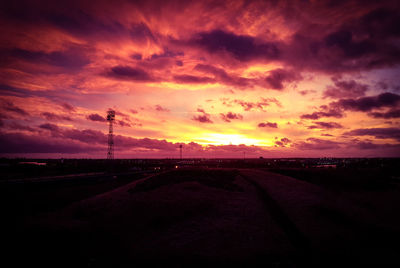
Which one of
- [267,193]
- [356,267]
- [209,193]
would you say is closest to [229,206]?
[209,193]

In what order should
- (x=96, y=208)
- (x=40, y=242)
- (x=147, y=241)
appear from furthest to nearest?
(x=96, y=208) → (x=147, y=241) → (x=40, y=242)

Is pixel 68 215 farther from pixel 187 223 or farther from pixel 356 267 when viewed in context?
pixel 356 267

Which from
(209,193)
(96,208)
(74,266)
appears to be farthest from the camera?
(209,193)

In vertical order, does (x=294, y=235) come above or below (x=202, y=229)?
below

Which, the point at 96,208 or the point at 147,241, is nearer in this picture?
the point at 147,241

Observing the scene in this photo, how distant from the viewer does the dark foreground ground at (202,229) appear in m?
13.8

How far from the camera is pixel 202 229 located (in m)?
18.7

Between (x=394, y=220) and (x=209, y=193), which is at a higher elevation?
(x=209, y=193)

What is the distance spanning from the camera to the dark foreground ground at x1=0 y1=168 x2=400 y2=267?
1384 centimetres

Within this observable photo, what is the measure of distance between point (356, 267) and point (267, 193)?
1825cm

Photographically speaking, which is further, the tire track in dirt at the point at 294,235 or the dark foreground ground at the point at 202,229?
the dark foreground ground at the point at 202,229

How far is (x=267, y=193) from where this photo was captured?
31.4 meters

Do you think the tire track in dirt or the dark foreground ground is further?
the dark foreground ground

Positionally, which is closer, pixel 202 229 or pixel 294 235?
pixel 294 235
